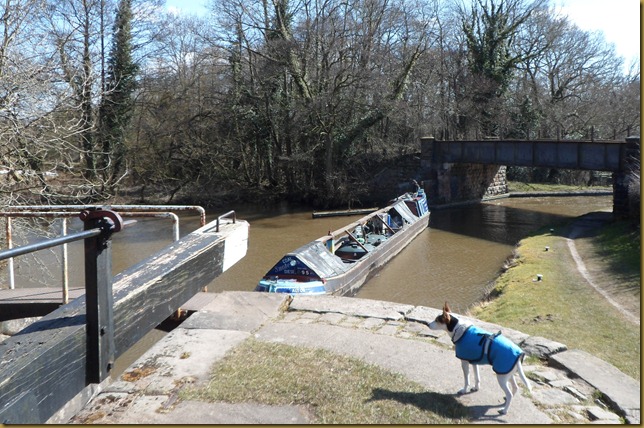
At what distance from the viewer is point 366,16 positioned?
37.2 meters

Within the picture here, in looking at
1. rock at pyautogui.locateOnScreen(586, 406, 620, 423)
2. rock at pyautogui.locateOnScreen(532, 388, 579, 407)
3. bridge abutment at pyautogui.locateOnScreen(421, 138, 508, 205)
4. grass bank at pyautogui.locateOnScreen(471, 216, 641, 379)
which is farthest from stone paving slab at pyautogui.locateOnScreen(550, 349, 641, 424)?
bridge abutment at pyautogui.locateOnScreen(421, 138, 508, 205)

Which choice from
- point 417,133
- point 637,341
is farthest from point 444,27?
point 637,341

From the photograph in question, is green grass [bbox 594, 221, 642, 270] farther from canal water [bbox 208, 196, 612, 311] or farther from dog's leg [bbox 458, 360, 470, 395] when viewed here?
dog's leg [bbox 458, 360, 470, 395]

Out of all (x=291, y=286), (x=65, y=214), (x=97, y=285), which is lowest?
(x=291, y=286)

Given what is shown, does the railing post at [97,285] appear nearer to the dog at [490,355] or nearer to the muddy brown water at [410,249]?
the dog at [490,355]

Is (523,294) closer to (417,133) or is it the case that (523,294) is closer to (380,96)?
(380,96)

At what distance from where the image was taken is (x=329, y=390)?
515cm

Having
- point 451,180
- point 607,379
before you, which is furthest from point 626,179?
point 607,379

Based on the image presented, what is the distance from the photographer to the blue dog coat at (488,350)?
5.15 meters

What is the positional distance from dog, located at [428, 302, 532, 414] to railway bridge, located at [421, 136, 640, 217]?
20768 millimetres

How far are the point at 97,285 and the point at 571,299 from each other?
12742 millimetres

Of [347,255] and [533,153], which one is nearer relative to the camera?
[347,255]

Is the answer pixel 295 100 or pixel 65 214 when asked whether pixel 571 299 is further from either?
pixel 295 100

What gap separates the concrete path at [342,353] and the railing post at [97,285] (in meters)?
2.13
